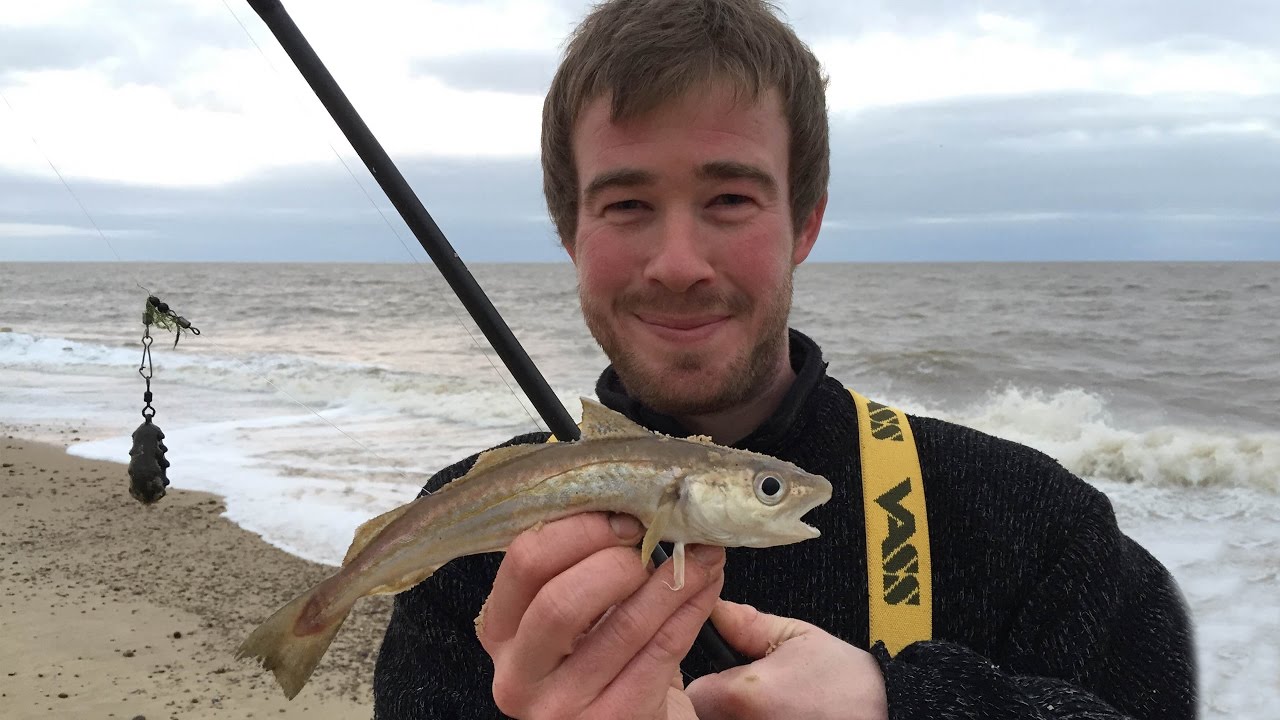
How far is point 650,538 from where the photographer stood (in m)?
1.98

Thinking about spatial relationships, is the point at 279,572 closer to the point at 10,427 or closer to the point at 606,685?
the point at 606,685

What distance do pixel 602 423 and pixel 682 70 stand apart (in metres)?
1.29

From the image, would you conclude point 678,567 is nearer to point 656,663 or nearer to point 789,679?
point 656,663

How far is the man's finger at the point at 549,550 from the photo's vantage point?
1994 mm

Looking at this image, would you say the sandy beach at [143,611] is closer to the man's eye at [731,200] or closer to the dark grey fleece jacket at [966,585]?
the dark grey fleece jacket at [966,585]

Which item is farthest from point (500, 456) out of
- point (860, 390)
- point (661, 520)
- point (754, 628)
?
point (860, 390)

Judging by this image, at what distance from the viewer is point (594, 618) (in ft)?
6.45

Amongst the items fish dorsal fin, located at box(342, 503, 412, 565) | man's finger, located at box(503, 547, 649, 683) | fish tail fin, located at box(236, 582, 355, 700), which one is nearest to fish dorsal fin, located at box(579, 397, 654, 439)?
man's finger, located at box(503, 547, 649, 683)

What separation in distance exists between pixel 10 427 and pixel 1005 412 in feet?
62.5

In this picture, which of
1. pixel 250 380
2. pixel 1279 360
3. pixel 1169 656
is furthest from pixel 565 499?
pixel 1279 360

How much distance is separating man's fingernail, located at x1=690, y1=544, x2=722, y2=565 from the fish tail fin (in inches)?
37.6

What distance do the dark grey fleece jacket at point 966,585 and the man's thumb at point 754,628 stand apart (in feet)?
1.17

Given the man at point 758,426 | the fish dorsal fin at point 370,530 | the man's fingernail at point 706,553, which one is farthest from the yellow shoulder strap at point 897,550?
the fish dorsal fin at point 370,530

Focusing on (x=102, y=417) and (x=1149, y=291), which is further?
(x=1149, y=291)
